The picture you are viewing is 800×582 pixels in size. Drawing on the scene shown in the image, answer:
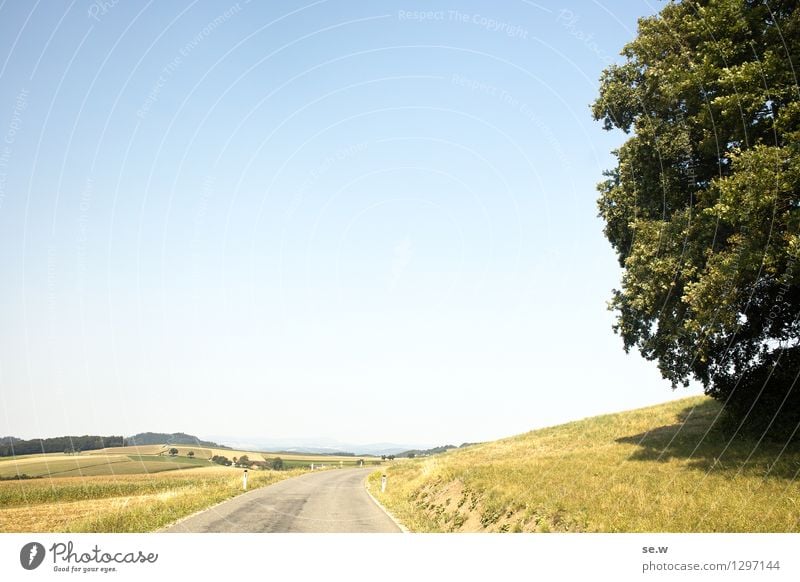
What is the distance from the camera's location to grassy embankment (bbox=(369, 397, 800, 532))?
39.6 ft

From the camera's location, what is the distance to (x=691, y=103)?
19.7 m

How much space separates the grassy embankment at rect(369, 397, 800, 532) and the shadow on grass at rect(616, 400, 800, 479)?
43 millimetres

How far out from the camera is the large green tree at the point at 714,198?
1595cm

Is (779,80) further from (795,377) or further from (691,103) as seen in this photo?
(795,377)

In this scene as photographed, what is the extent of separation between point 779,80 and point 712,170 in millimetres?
5523
